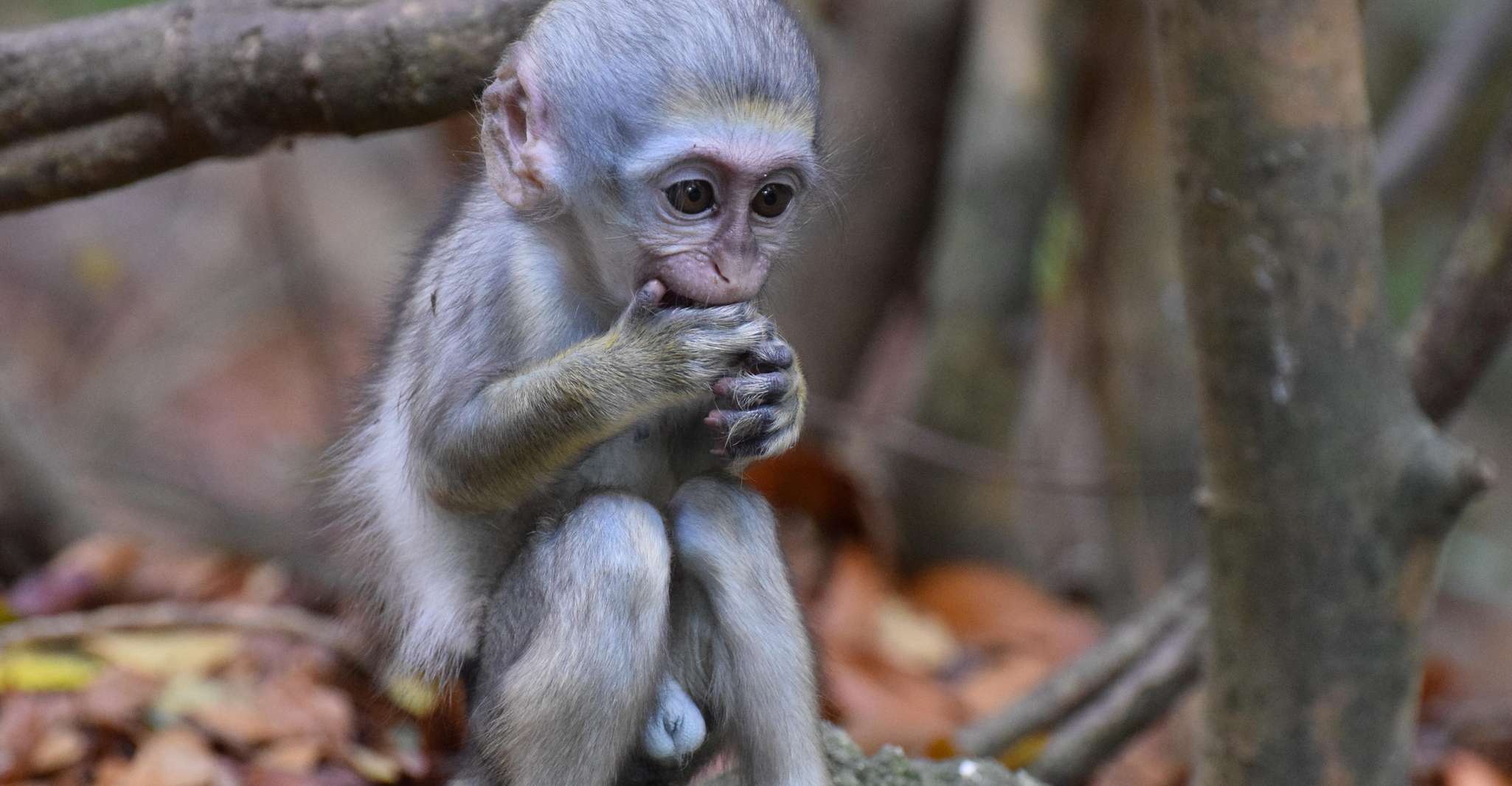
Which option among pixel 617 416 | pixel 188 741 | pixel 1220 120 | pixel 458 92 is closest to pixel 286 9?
pixel 458 92

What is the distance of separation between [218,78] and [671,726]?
2.01 meters

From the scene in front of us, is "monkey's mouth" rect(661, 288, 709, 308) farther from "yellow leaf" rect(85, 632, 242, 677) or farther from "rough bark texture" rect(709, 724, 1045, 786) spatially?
"yellow leaf" rect(85, 632, 242, 677)

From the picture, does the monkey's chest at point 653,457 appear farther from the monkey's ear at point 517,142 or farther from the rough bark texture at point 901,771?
the rough bark texture at point 901,771

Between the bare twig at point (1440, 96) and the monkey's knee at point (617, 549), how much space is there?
5.71m

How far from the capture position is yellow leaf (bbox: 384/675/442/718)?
4.38m

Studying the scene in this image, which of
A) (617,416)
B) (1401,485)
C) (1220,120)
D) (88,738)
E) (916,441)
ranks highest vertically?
(1220,120)

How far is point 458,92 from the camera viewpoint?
4.04 meters

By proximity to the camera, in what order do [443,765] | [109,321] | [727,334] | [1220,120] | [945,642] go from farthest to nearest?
[109,321], [945,642], [443,765], [1220,120], [727,334]

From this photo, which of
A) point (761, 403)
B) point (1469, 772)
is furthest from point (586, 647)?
point (1469, 772)

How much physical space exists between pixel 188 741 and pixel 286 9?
2.10 meters

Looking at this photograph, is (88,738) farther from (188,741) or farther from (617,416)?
(617,416)

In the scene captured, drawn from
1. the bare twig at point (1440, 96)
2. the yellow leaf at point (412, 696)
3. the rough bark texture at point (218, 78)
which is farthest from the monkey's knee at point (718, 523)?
the bare twig at point (1440, 96)

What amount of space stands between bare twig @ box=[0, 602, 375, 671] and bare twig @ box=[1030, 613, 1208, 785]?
2.30m

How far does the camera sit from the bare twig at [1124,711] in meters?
5.19
